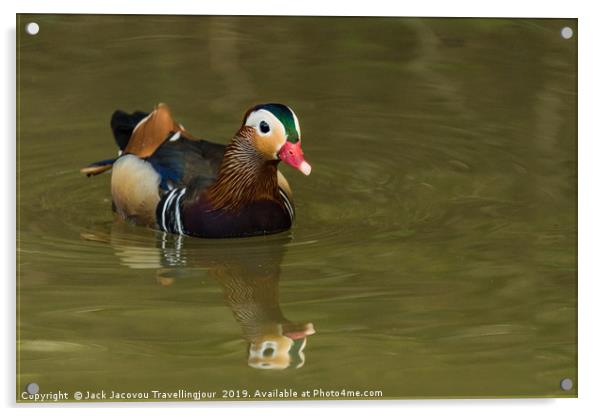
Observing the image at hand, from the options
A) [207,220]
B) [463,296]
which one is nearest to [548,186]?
[463,296]

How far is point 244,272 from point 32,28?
1.18m

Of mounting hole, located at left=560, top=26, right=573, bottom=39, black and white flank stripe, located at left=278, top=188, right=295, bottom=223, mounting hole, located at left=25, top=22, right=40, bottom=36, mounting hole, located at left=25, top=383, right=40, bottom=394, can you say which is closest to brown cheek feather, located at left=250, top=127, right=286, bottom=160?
black and white flank stripe, located at left=278, top=188, right=295, bottom=223

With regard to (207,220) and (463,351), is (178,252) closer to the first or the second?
(207,220)

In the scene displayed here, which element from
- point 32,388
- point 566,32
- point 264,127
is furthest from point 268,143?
point 32,388

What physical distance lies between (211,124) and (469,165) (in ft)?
3.27

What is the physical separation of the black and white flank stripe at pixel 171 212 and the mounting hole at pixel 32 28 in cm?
109

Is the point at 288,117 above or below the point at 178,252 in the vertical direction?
above

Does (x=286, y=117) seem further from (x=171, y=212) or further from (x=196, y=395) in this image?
(x=196, y=395)

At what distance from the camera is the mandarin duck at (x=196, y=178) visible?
830cm

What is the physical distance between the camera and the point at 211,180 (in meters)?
8.49

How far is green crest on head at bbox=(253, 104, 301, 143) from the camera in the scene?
8.01 m

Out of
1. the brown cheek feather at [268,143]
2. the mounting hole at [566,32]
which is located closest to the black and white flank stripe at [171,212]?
the brown cheek feather at [268,143]

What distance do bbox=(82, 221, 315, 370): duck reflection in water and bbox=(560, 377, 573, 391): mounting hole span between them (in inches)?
34.5

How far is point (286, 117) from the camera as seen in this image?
802 centimetres
